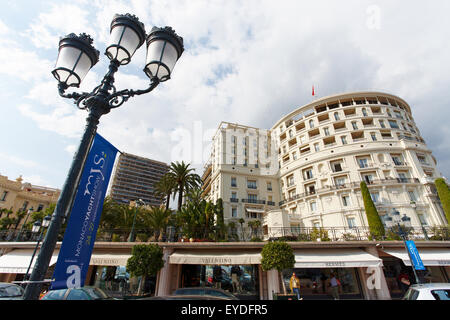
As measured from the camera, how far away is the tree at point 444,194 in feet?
80.1

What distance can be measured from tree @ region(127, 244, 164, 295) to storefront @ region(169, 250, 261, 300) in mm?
924

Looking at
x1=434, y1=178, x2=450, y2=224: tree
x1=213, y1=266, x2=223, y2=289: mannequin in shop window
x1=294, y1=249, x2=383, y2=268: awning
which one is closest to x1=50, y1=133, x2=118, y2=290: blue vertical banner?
x1=294, y1=249, x2=383, y2=268: awning

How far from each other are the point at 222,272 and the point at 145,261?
20.3ft

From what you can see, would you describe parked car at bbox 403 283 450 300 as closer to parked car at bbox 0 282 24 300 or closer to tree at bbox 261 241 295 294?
tree at bbox 261 241 295 294

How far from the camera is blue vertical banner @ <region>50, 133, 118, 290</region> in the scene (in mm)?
3727

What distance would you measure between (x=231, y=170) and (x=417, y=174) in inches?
1100

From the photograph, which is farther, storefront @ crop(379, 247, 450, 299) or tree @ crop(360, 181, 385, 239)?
tree @ crop(360, 181, 385, 239)

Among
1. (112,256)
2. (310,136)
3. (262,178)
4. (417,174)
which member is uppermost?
(310,136)

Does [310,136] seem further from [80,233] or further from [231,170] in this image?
[80,233]

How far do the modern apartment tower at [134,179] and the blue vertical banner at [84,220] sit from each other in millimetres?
81939

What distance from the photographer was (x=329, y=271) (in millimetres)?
15320

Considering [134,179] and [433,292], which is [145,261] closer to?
[433,292]
